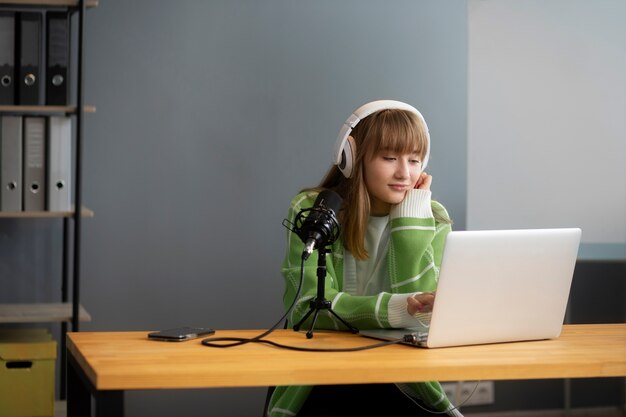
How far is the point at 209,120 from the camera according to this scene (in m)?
3.55

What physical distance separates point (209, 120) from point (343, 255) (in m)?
1.48

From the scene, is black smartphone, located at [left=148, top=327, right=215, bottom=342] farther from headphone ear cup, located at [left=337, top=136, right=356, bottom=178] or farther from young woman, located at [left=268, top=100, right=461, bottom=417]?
headphone ear cup, located at [left=337, top=136, right=356, bottom=178]

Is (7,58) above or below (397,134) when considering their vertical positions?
above

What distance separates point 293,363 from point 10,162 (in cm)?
177

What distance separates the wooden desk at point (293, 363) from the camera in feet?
5.13

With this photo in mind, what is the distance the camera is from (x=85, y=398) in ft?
6.08

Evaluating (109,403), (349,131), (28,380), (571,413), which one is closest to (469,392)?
(571,413)

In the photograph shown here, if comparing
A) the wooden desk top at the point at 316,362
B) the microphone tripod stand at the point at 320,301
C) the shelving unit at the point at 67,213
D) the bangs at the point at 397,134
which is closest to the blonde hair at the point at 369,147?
the bangs at the point at 397,134

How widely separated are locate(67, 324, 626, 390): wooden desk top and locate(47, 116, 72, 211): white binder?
125cm

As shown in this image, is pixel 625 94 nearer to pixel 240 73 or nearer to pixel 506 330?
pixel 240 73

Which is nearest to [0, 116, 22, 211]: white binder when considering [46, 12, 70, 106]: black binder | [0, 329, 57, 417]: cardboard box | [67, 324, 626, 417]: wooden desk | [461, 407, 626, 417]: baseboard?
[46, 12, 70, 106]: black binder

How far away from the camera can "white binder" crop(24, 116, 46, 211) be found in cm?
310

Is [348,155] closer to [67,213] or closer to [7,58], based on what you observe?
[67,213]

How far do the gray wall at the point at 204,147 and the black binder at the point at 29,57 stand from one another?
1.09 feet
